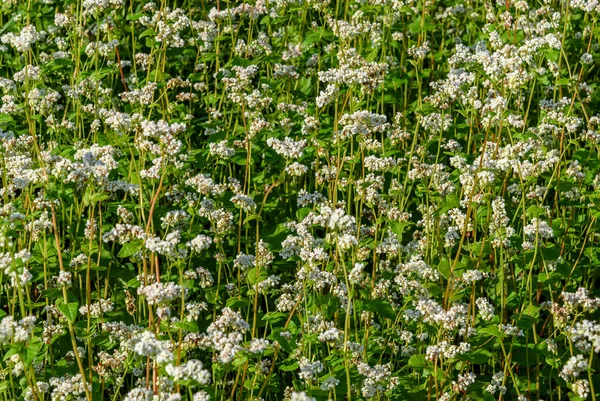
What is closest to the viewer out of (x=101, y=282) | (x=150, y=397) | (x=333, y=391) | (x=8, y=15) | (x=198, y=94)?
(x=150, y=397)

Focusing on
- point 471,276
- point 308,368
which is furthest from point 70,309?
point 471,276

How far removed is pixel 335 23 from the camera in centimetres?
745

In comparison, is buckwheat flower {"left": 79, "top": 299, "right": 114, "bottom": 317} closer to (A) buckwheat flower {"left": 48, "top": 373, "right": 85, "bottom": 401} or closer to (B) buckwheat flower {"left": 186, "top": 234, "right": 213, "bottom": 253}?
(A) buckwheat flower {"left": 48, "top": 373, "right": 85, "bottom": 401}

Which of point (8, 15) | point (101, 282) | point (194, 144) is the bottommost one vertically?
point (101, 282)

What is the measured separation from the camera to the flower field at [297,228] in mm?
4777

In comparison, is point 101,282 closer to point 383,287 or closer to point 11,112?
point 11,112

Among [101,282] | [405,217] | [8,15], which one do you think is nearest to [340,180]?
[405,217]

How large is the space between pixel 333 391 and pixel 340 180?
177 centimetres

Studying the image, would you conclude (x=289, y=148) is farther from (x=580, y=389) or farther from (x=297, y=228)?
(x=580, y=389)

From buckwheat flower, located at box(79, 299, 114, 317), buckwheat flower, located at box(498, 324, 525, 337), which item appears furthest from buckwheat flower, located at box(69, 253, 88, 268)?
buckwheat flower, located at box(498, 324, 525, 337)

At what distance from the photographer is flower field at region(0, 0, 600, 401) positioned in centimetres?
478

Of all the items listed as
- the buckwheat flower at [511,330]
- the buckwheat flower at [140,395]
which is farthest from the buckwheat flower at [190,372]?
the buckwheat flower at [511,330]

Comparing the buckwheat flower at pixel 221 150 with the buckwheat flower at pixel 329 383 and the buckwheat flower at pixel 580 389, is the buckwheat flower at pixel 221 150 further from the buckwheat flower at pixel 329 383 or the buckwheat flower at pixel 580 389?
the buckwheat flower at pixel 580 389

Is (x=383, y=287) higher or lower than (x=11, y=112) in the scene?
lower
